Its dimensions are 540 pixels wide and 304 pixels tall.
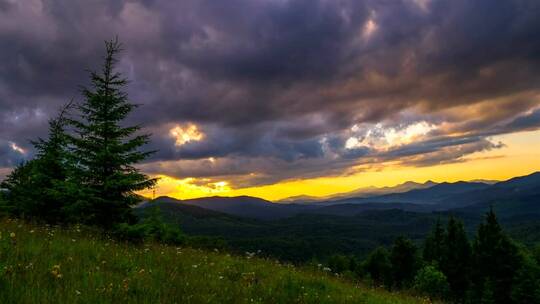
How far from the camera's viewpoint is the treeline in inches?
2124

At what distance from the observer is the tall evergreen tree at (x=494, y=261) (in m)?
58.1

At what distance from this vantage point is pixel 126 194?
15.7 metres

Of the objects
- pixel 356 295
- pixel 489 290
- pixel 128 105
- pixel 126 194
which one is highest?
pixel 128 105

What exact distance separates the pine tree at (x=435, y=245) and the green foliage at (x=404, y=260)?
10.1 ft

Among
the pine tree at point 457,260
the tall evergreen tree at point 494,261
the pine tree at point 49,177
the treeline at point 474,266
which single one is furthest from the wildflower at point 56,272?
the pine tree at point 457,260

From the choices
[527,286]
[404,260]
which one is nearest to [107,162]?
[527,286]

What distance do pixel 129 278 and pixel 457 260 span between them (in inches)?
2849

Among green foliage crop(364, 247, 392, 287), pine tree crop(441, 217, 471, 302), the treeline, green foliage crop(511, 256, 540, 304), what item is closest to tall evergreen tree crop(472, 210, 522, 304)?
the treeline

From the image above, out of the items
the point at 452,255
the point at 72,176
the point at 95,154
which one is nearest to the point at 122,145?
the point at 95,154

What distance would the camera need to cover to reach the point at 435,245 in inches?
3061

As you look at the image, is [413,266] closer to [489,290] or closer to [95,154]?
[489,290]

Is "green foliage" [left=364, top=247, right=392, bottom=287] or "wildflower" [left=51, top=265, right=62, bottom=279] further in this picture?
"green foliage" [left=364, top=247, right=392, bottom=287]

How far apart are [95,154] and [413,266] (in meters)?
73.5

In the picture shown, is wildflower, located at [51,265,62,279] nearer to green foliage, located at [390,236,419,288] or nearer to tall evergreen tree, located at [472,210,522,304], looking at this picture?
tall evergreen tree, located at [472,210,522,304]
